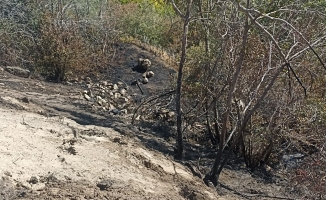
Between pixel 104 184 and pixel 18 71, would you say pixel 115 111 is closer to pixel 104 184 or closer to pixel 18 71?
pixel 18 71

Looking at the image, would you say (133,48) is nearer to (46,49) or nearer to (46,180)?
(46,49)

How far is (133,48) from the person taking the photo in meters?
14.5

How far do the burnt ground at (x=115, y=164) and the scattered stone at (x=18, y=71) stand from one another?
23 centimetres

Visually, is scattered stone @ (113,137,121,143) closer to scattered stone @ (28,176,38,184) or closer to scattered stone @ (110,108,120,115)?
scattered stone @ (28,176,38,184)

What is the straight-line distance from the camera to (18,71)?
10.8 meters

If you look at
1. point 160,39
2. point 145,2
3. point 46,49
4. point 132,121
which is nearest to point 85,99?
point 132,121

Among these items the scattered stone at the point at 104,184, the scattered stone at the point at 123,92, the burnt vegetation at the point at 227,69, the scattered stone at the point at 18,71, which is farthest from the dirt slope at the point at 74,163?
the scattered stone at the point at 123,92

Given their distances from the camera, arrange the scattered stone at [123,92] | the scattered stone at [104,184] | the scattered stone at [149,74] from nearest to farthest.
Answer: the scattered stone at [104,184], the scattered stone at [123,92], the scattered stone at [149,74]

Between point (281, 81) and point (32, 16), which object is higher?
point (281, 81)

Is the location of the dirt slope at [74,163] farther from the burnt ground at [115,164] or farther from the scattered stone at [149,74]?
the scattered stone at [149,74]

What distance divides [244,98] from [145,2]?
10072 millimetres

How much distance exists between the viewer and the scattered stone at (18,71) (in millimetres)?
10664

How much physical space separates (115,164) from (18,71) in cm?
535

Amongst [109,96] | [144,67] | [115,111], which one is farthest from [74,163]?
[144,67]
